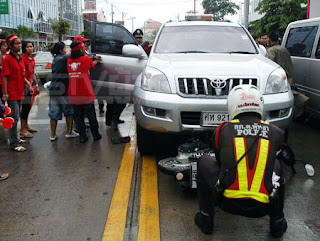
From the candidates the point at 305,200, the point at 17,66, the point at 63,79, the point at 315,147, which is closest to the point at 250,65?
the point at 305,200

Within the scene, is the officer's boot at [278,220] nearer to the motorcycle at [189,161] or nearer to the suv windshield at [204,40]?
the motorcycle at [189,161]

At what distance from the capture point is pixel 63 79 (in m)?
5.66

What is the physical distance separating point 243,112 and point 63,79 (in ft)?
12.4

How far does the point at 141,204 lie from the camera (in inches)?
135

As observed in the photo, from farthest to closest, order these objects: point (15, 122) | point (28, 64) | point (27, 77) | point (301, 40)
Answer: point (301, 40)
point (27, 77)
point (28, 64)
point (15, 122)

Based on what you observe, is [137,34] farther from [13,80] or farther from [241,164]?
[241,164]

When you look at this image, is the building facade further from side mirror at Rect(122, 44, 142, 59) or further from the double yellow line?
the double yellow line

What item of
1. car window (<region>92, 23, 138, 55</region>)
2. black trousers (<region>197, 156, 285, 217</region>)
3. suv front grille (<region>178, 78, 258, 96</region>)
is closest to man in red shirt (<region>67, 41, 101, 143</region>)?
car window (<region>92, 23, 138, 55</region>)

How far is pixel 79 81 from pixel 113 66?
863mm

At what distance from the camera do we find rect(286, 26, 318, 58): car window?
635 centimetres

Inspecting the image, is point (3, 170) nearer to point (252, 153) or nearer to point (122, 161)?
point (122, 161)

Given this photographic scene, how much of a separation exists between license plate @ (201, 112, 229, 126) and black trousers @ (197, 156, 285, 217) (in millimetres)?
1010

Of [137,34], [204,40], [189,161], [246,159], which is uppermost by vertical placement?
[137,34]

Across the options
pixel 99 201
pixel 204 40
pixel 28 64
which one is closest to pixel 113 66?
pixel 28 64
